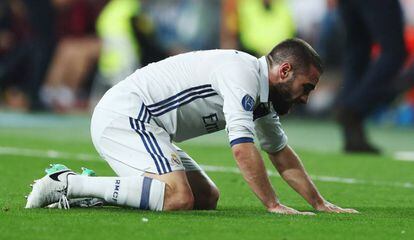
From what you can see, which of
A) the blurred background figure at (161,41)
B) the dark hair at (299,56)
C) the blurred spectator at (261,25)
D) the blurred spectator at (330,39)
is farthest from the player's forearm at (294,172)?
the blurred spectator at (330,39)

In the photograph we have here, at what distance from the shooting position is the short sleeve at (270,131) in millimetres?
7543

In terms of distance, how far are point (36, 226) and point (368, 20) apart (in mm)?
7028

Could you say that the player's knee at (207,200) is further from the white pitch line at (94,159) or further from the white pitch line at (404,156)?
the white pitch line at (404,156)

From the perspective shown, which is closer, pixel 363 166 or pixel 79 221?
pixel 79 221

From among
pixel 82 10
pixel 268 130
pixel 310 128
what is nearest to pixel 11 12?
pixel 82 10

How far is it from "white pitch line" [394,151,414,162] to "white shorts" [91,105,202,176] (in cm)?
571

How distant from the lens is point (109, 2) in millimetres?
26266

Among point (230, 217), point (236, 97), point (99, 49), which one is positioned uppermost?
point (236, 97)

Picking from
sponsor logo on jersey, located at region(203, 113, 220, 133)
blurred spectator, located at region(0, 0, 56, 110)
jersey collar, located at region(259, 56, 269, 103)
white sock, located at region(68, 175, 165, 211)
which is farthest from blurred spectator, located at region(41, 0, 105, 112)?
jersey collar, located at region(259, 56, 269, 103)

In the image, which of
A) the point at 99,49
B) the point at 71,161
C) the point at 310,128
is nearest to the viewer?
the point at 71,161

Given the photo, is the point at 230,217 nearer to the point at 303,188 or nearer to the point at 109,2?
the point at 303,188

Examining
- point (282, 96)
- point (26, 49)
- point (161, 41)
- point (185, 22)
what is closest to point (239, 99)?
point (282, 96)

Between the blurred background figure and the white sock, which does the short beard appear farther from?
the blurred background figure

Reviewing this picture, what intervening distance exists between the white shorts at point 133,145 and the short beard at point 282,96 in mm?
641
